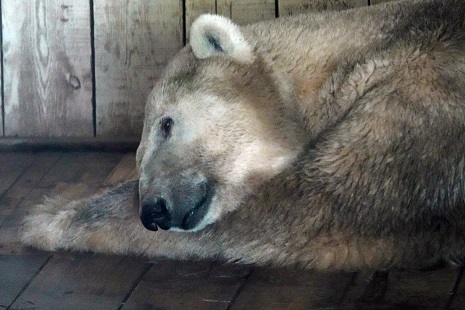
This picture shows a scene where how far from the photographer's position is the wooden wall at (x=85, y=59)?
4.31 m

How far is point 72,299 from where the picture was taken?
3.07 metres

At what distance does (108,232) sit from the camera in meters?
3.43

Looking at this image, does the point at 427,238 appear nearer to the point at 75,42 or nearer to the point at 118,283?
the point at 118,283

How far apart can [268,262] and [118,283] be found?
0.46m

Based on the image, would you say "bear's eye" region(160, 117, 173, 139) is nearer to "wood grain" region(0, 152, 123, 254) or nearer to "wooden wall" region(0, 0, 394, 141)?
"wood grain" region(0, 152, 123, 254)

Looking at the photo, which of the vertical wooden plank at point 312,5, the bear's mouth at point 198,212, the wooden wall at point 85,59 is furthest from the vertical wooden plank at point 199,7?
the bear's mouth at point 198,212

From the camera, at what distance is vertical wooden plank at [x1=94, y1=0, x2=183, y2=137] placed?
430 centimetres

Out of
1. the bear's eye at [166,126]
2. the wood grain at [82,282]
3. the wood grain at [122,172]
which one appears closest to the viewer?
the wood grain at [82,282]

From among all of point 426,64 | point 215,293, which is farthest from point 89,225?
point 426,64

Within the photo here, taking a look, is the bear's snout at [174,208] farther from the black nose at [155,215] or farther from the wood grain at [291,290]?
the wood grain at [291,290]

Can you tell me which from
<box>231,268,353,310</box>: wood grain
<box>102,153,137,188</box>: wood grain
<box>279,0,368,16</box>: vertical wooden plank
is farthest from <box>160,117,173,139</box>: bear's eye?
<box>279,0,368,16</box>: vertical wooden plank

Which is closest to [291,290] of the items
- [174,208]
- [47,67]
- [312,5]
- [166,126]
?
[174,208]

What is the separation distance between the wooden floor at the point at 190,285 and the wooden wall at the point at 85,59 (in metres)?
0.94

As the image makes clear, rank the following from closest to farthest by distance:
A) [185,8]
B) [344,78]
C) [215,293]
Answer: [215,293]
[344,78]
[185,8]
